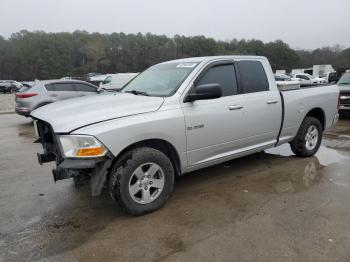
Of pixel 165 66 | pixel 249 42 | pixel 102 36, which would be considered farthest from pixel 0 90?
pixel 249 42

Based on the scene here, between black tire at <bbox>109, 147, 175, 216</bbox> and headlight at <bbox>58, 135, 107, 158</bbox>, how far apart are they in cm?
30

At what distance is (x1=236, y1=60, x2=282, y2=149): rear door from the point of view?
500 cm

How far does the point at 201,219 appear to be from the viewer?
12.6 feet

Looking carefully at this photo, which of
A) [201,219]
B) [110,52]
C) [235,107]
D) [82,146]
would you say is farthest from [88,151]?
[110,52]

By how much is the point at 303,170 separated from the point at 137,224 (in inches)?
121

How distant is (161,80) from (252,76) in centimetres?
144

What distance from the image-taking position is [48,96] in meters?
11.4

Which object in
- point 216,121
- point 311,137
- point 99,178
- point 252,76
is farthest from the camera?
point 311,137

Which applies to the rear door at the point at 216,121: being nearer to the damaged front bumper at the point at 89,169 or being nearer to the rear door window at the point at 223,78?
the rear door window at the point at 223,78

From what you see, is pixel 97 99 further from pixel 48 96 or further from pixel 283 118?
pixel 48 96

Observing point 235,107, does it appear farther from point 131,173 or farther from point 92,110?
point 92,110

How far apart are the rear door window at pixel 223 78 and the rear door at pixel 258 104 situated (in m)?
0.15

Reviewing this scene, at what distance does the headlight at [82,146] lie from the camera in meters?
3.51

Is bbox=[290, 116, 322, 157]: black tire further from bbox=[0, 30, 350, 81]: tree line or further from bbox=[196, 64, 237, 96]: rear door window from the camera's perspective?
bbox=[0, 30, 350, 81]: tree line
